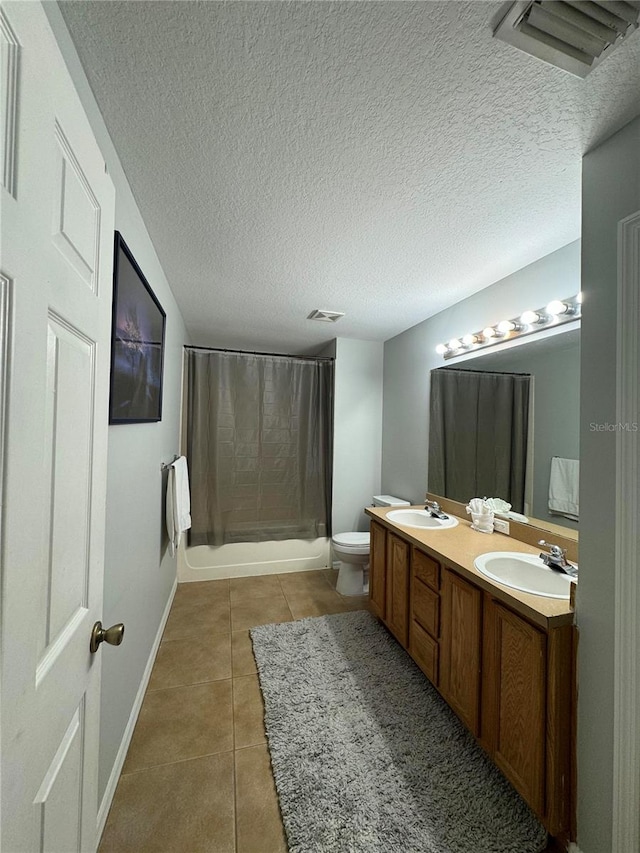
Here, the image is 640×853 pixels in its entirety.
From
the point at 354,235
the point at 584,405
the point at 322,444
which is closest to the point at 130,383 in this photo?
the point at 354,235

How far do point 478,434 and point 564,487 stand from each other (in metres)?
0.70

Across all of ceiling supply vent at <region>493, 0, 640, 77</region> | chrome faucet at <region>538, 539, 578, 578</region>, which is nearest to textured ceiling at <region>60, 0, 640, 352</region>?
ceiling supply vent at <region>493, 0, 640, 77</region>

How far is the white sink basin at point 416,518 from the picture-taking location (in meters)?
2.27

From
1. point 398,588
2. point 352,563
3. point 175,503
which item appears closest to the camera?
point 398,588

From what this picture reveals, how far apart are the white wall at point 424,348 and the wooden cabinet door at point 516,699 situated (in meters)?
1.47

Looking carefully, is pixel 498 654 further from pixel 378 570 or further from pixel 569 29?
pixel 569 29

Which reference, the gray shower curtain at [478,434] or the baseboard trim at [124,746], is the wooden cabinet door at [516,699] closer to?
the gray shower curtain at [478,434]

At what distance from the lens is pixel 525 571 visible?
1.54m

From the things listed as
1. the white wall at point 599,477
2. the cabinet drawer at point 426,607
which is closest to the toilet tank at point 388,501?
the cabinet drawer at point 426,607

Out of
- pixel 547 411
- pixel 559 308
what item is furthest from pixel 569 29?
pixel 547 411

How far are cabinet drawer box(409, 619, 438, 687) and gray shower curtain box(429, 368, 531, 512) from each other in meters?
0.88

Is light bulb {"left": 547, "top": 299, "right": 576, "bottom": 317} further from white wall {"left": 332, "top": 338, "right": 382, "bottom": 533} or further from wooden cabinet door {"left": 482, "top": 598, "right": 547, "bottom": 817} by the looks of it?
white wall {"left": 332, "top": 338, "right": 382, "bottom": 533}

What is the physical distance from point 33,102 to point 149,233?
1.31 m

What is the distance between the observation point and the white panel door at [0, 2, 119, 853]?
0.43m
